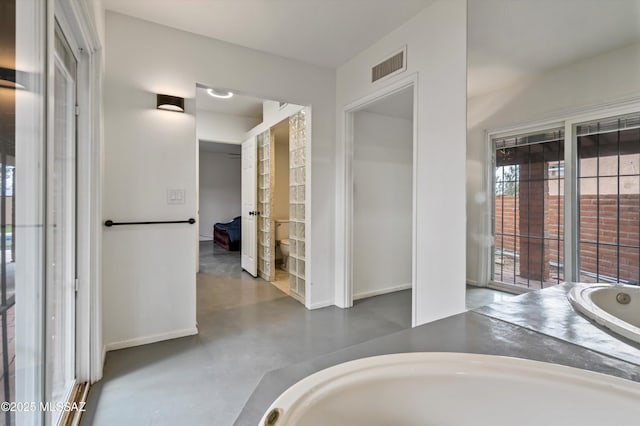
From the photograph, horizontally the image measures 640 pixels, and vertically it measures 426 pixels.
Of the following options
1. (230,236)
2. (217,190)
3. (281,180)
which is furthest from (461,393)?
(217,190)

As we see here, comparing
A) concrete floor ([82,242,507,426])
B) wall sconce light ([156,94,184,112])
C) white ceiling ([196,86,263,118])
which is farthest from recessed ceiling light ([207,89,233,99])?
concrete floor ([82,242,507,426])

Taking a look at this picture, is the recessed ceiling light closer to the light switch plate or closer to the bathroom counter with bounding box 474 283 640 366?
the light switch plate

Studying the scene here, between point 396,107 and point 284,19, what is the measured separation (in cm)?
162

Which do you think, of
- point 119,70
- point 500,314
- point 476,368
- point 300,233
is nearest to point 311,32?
point 119,70

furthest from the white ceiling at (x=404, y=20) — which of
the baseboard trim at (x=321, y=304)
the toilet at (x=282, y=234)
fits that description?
the toilet at (x=282, y=234)

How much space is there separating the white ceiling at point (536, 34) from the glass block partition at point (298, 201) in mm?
1927

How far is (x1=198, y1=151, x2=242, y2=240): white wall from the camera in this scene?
27.4 feet

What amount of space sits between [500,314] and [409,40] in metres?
2.25

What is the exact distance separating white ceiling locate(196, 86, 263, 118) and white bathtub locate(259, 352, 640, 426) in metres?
4.17

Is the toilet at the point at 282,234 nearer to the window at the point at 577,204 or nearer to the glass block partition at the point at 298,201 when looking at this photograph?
the glass block partition at the point at 298,201

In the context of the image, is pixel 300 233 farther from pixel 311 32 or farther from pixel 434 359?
pixel 434 359

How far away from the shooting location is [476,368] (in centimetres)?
66

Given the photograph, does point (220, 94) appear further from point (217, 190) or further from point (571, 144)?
point (217, 190)

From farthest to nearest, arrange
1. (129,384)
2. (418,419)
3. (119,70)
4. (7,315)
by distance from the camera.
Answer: (119,70) → (129,384) → (7,315) → (418,419)
